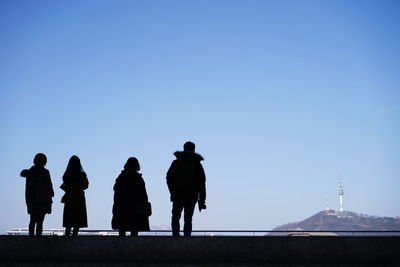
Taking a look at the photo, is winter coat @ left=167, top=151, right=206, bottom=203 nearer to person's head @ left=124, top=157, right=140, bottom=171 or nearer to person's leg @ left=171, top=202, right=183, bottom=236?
person's leg @ left=171, top=202, right=183, bottom=236

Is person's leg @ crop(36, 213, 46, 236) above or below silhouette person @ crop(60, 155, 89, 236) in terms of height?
below

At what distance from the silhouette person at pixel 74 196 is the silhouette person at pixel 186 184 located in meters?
1.79

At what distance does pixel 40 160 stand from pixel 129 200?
1.99 metres

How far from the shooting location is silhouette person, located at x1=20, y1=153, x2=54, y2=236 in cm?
1056

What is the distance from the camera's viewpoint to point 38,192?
10578mm

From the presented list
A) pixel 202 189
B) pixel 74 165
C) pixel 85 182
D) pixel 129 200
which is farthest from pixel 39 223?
pixel 202 189
